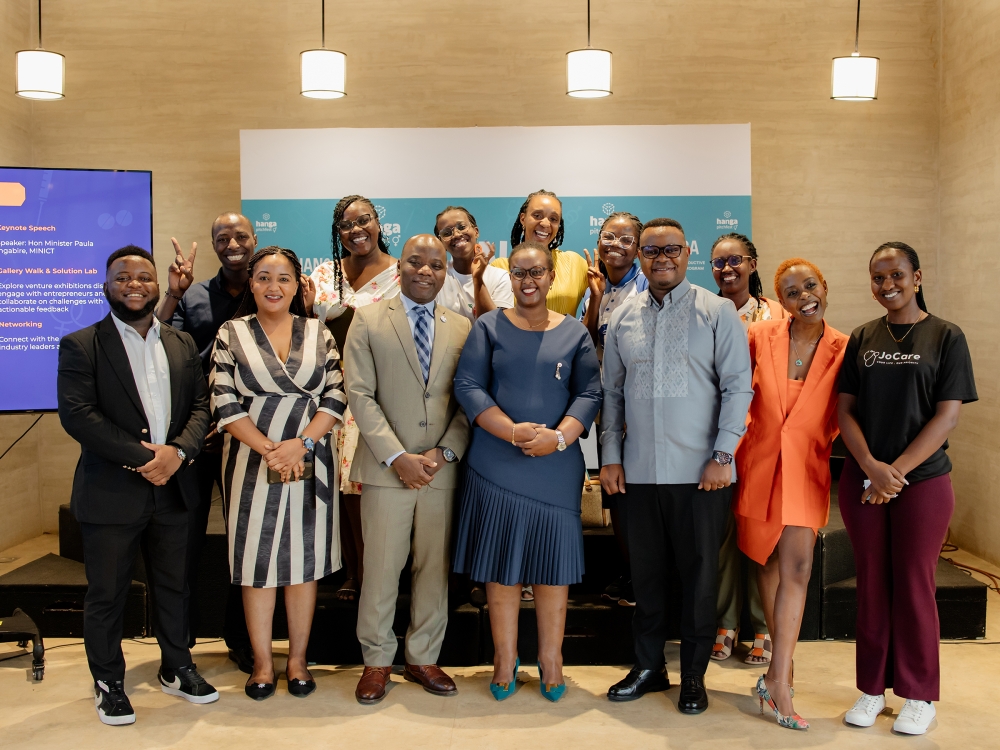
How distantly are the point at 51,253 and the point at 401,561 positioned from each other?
2.82 m

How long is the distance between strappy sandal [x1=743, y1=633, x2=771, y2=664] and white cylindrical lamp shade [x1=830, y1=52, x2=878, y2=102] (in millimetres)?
3566

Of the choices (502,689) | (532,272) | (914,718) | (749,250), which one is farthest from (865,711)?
(532,272)

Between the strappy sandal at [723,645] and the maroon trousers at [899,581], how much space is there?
0.73 m

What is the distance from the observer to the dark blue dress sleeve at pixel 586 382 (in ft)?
11.5

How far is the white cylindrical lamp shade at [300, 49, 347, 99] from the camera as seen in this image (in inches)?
222

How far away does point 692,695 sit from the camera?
3475 mm

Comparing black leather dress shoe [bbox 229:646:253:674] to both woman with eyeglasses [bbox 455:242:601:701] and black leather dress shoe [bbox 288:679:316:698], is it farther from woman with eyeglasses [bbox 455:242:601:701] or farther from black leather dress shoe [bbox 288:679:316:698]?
woman with eyeglasses [bbox 455:242:601:701]

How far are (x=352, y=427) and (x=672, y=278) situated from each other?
1.56 m

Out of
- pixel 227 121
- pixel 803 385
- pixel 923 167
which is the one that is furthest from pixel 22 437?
pixel 923 167

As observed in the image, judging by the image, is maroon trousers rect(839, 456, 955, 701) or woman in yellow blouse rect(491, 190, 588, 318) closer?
maroon trousers rect(839, 456, 955, 701)

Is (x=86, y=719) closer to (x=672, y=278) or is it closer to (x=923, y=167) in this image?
(x=672, y=278)

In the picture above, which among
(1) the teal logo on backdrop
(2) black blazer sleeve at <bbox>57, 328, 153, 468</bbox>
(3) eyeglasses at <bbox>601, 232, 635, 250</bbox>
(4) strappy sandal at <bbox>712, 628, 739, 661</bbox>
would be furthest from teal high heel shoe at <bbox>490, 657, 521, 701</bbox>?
(1) the teal logo on backdrop

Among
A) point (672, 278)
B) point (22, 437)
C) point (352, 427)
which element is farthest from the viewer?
point (22, 437)

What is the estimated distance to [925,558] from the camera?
3.22 meters
